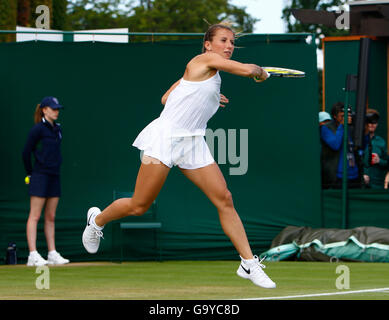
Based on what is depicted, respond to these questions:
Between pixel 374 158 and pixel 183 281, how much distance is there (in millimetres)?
4223

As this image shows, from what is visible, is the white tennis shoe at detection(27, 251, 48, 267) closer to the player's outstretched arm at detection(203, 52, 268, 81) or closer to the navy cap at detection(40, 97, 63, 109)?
the navy cap at detection(40, 97, 63, 109)

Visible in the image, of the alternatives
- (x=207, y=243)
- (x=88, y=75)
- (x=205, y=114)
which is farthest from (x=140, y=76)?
(x=205, y=114)

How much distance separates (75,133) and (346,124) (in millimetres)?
3535

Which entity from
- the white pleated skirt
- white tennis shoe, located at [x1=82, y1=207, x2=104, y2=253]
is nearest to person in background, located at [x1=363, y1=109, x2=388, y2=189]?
white tennis shoe, located at [x1=82, y1=207, x2=104, y2=253]

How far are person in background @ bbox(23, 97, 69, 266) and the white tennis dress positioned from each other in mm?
4119

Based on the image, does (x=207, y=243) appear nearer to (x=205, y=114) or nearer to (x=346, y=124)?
(x=346, y=124)

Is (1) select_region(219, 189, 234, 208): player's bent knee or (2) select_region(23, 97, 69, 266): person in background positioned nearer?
(1) select_region(219, 189, 234, 208): player's bent knee

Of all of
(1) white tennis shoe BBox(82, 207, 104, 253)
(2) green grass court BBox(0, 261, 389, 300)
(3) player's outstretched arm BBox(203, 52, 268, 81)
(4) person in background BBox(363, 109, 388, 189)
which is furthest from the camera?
(4) person in background BBox(363, 109, 388, 189)

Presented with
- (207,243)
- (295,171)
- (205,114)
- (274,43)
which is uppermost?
(274,43)

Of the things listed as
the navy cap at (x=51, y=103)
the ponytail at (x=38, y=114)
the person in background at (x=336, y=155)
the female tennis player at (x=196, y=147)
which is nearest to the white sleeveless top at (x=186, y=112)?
the female tennis player at (x=196, y=147)

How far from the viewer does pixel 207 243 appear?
1179cm

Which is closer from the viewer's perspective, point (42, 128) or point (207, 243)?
point (42, 128)

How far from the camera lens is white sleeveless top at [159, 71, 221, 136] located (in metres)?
6.93

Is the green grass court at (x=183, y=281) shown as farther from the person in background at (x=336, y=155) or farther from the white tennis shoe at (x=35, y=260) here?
the person in background at (x=336, y=155)
